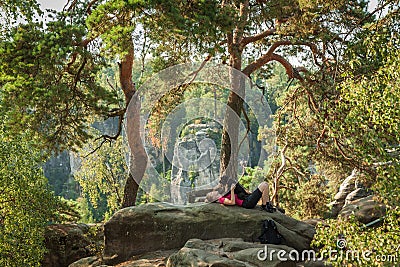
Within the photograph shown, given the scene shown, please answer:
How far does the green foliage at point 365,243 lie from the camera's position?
12.4 feet

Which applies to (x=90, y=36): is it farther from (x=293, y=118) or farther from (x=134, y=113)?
(x=293, y=118)

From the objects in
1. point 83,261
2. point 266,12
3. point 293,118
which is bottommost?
point 83,261

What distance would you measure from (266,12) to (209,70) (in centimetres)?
293

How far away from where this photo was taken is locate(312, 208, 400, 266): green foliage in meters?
3.78

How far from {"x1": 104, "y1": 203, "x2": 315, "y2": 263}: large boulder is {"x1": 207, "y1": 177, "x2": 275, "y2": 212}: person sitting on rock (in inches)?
6.4

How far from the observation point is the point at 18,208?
24.6 ft

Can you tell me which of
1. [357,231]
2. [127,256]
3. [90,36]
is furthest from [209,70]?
[357,231]

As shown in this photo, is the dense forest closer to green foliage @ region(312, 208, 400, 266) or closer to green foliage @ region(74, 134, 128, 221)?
green foliage @ region(312, 208, 400, 266)

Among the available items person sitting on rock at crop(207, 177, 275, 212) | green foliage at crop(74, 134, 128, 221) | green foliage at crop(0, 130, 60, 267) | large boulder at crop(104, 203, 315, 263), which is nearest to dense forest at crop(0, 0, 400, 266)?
green foliage at crop(0, 130, 60, 267)

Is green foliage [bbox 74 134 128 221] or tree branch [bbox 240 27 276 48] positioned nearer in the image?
tree branch [bbox 240 27 276 48]

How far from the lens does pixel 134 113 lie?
418 inches

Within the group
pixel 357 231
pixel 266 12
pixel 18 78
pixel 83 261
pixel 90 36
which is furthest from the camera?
pixel 266 12

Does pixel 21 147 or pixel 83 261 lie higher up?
pixel 21 147

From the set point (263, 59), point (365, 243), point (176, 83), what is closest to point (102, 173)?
point (176, 83)
